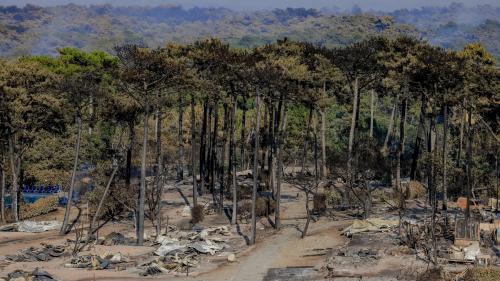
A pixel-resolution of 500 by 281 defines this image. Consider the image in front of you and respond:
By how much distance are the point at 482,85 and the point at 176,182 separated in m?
29.6

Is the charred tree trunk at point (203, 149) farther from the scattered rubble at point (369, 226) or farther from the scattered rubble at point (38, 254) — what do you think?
the scattered rubble at point (38, 254)

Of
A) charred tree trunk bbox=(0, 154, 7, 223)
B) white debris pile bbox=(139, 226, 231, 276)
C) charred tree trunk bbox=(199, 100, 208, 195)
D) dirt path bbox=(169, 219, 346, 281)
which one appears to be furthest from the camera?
charred tree trunk bbox=(199, 100, 208, 195)

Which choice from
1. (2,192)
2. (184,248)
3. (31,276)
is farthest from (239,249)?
(2,192)

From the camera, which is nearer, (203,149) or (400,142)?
(400,142)

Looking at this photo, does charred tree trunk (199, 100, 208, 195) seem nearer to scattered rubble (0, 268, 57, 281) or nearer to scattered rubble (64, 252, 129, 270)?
scattered rubble (64, 252, 129, 270)

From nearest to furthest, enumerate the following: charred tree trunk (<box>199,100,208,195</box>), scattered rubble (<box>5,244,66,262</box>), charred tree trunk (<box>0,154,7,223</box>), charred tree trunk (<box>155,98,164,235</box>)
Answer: scattered rubble (<box>5,244,66,262</box>)
charred tree trunk (<box>155,98,164,235</box>)
charred tree trunk (<box>0,154,7,223</box>)
charred tree trunk (<box>199,100,208,195</box>)

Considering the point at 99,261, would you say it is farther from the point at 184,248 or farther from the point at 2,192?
the point at 2,192

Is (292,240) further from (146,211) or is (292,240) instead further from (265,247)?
(146,211)

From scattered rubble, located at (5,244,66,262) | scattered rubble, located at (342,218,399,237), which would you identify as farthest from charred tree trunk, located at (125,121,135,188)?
scattered rubble, located at (342,218,399,237)

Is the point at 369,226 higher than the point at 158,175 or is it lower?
lower

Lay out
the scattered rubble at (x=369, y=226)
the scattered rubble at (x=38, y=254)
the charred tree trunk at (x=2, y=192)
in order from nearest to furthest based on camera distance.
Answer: the scattered rubble at (x=38, y=254) < the scattered rubble at (x=369, y=226) < the charred tree trunk at (x=2, y=192)

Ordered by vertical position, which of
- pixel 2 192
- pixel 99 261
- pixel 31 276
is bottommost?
pixel 2 192

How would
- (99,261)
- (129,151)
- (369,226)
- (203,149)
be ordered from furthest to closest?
(203,149), (129,151), (369,226), (99,261)

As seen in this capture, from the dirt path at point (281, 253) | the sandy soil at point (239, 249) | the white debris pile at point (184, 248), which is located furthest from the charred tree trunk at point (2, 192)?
the dirt path at point (281, 253)
